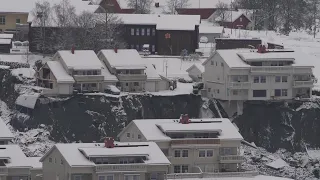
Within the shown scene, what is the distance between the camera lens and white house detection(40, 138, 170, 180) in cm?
6228

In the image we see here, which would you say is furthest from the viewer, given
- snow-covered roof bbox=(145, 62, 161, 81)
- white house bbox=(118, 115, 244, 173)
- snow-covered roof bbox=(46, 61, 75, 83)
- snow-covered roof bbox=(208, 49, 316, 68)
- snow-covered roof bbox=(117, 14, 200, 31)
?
snow-covered roof bbox=(117, 14, 200, 31)

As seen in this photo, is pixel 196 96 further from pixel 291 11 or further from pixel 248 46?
pixel 291 11

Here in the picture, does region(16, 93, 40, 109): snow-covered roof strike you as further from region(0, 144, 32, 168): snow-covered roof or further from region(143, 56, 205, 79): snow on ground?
region(0, 144, 32, 168): snow-covered roof

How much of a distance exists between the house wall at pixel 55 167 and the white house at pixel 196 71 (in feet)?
84.5

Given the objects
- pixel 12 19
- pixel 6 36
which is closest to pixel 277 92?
pixel 6 36

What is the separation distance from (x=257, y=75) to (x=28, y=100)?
1231cm

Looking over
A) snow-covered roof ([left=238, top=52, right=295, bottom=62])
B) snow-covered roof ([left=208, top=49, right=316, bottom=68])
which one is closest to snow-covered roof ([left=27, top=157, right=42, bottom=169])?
snow-covered roof ([left=208, top=49, right=316, bottom=68])

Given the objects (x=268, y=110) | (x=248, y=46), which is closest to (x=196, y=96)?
(x=268, y=110)

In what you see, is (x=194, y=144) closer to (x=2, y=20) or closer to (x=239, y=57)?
(x=239, y=57)

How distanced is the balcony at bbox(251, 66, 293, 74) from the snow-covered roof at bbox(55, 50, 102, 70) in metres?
8.39

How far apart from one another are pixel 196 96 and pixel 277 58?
482 centimetres

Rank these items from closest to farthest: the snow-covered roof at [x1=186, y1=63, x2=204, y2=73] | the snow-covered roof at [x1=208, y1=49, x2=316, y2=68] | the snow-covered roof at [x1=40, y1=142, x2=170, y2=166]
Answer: the snow-covered roof at [x1=40, y1=142, x2=170, y2=166] < the snow-covered roof at [x1=208, y1=49, x2=316, y2=68] < the snow-covered roof at [x1=186, y1=63, x2=204, y2=73]

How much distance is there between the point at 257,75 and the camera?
85.9m

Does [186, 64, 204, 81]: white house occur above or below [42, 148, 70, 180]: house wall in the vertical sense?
above
